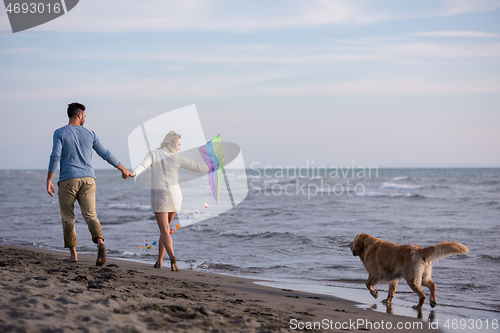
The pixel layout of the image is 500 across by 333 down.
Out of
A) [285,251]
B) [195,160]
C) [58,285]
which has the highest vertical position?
[195,160]

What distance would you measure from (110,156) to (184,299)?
2.54 metres

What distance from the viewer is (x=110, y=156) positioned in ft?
18.1

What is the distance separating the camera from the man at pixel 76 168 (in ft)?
17.2

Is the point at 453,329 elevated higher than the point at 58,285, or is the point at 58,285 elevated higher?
the point at 58,285

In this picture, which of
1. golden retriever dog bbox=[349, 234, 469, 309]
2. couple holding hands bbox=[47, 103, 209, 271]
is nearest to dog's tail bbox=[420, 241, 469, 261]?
golden retriever dog bbox=[349, 234, 469, 309]

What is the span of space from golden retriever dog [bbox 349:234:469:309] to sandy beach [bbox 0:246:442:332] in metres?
0.49

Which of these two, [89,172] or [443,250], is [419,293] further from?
[89,172]

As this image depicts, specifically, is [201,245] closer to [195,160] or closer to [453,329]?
[195,160]

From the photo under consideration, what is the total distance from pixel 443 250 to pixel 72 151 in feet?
15.0

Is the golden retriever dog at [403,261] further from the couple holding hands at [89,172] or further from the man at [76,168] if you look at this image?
the man at [76,168]

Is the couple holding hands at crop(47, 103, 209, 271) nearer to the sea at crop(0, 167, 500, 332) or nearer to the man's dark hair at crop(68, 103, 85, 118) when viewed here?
the man's dark hair at crop(68, 103, 85, 118)

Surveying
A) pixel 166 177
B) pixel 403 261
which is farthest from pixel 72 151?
pixel 403 261

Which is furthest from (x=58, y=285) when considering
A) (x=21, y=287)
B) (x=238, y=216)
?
(x=238, y=216)

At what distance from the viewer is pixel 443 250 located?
4309 mm
